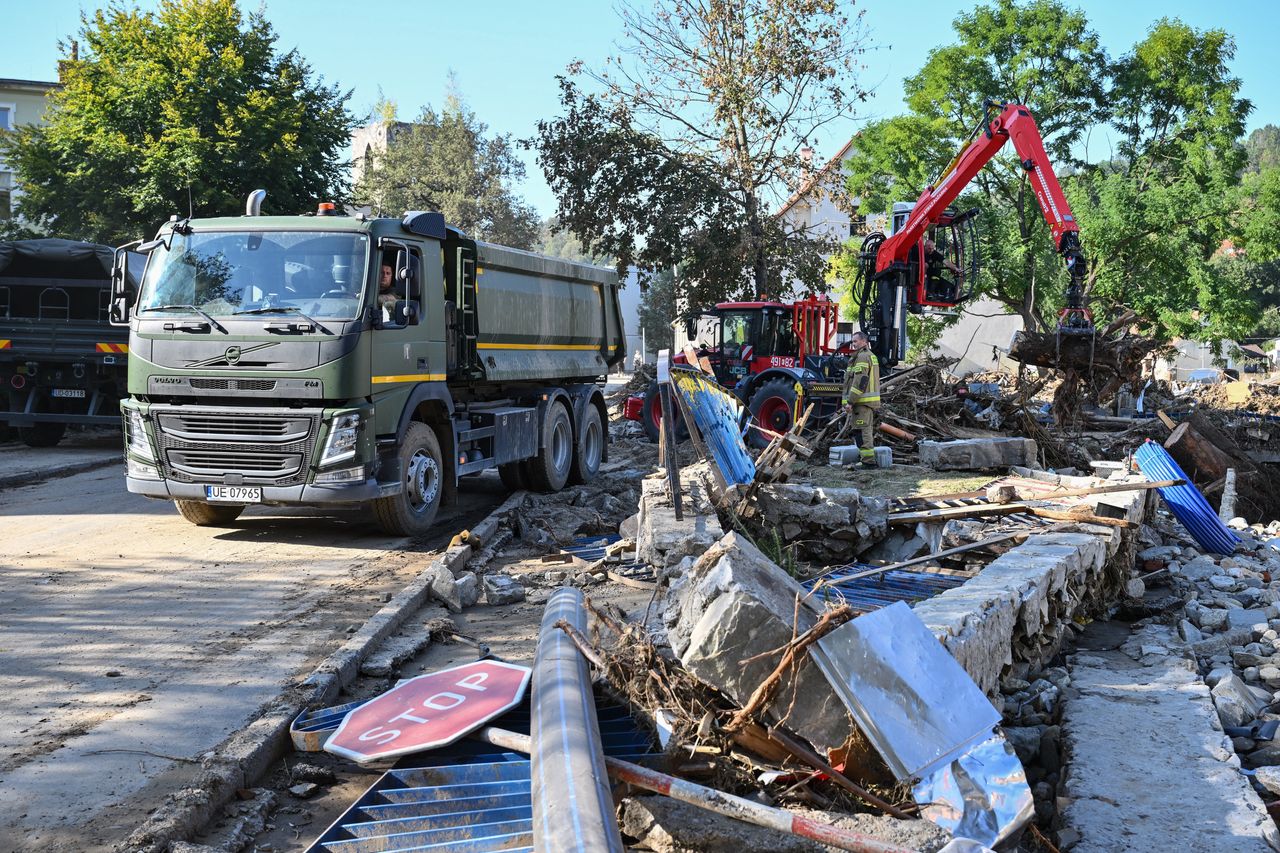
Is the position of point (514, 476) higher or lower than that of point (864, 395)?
lower

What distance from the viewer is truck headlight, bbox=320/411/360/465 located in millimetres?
8312

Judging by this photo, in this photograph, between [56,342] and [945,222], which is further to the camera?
[945,222]

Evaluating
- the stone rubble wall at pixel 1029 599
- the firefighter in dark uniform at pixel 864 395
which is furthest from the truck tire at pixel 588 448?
the stone rubble wall at pixel 1029 599

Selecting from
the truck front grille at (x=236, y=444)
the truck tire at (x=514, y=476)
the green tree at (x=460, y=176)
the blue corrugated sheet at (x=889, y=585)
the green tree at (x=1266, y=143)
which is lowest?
the blue corrugated sheet at (x=889, y=585)

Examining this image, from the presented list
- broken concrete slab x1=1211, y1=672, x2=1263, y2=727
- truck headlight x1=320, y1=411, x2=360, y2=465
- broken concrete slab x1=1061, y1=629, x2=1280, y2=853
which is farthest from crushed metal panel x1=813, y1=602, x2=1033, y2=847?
truck headlight x1=320, y1=411, x2=360, y2=465

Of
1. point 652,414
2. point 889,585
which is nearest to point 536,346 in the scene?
point 889,585

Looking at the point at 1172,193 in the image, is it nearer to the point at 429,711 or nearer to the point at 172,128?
the point at 172,128

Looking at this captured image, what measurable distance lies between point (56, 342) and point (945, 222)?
12.8 m

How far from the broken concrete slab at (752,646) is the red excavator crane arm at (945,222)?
1175cm

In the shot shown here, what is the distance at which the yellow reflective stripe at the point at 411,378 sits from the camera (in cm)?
866

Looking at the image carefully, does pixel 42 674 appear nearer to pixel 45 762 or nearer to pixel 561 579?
pixel 45 762

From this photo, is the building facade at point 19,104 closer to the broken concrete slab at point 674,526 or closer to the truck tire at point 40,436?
the truck tire at point 40,436

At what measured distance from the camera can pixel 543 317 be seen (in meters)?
12.4

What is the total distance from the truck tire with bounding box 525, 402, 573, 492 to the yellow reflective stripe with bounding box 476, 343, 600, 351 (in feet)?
2.32
